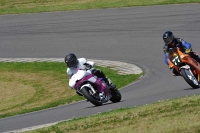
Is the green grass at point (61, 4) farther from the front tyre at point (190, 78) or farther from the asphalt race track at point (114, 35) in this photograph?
the front tyre at point (190, 78)

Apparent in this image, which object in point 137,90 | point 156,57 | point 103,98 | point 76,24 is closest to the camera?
point 103,98

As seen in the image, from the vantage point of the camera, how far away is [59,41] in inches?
1038

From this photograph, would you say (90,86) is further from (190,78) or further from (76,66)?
(190,78)

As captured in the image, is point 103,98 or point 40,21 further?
point 40,21

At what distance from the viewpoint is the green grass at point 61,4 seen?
1200 inches

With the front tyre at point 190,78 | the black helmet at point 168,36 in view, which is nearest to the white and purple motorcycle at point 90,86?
the front tyre at point 190,78

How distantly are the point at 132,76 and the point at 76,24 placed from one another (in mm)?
10126

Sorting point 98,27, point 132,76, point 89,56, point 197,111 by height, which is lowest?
point 197,111

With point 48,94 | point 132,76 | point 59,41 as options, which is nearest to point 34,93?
point 48,94

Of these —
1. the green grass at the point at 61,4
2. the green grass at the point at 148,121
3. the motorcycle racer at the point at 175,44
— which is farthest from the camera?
the green grass at the point at 61,4

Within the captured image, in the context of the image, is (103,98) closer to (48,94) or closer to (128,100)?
(128,100)

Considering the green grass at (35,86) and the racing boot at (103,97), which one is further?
the green grass at (35,86)

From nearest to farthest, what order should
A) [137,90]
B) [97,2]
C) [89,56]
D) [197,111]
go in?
[197,111]
[137,90]
[89,56]
[97,2]

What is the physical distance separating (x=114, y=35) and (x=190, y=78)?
11.6 metres
